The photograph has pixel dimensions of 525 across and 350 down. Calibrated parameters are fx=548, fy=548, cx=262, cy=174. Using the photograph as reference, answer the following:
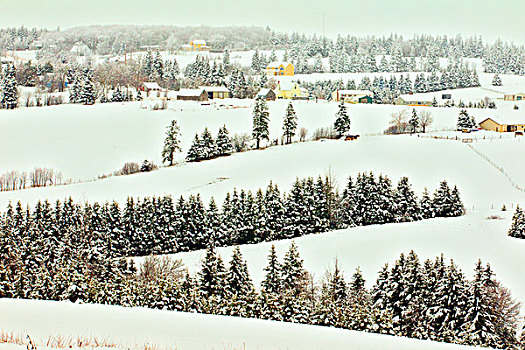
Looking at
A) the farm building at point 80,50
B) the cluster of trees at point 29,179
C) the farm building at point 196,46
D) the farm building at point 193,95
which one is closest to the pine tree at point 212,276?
the cluster of trees at point 29,179

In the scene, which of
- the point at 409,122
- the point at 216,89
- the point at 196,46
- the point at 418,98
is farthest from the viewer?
the point at 196,46

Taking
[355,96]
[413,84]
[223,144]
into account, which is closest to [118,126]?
[223,144]

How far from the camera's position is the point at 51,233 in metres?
33.4

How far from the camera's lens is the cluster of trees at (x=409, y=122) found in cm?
6831

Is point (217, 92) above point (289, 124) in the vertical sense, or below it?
above

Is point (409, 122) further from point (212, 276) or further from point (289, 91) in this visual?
point (212, 276)

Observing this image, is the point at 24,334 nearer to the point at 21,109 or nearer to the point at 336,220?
the point at 336,220

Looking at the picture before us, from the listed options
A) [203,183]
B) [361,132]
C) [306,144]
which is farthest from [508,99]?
[203,183]

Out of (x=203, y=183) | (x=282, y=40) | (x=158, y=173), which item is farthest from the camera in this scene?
(x=282, y=40)

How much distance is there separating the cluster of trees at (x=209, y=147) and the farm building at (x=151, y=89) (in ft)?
126

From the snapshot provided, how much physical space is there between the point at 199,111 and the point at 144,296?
60.1m

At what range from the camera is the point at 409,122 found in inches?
2687

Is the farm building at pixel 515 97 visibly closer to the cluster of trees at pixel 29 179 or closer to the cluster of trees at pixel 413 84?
the cluster of trees at pixel 413 84

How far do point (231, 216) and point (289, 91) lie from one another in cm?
6509
